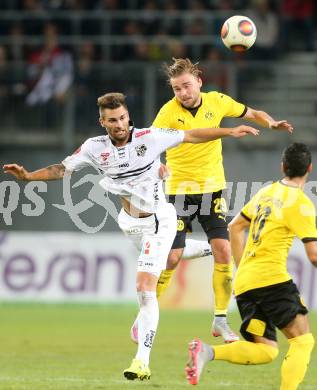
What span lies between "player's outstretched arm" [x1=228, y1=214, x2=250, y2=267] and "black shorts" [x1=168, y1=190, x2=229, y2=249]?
7.77 feet

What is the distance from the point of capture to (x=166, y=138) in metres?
10.3

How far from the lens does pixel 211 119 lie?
1148 cm

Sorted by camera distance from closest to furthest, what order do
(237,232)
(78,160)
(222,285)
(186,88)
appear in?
(237,232) < (78,160) < (186,88) < (222,285)

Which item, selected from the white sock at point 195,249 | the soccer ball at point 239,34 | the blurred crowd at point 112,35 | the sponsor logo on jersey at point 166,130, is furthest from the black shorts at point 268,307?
the blurred crowd at point 112,35

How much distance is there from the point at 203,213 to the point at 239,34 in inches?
75.3

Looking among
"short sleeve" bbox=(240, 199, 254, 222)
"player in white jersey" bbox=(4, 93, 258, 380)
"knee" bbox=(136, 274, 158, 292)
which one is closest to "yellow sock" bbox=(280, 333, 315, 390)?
"short sleeve" bbox=(240, 199, 254, 222)

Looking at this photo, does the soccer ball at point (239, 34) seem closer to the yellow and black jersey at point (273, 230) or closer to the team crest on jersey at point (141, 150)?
the team crest on jersey at point (141, 150)

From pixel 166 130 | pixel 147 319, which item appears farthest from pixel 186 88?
pixel 147 319

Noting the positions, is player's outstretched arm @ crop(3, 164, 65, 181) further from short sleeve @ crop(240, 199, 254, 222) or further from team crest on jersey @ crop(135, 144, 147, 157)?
short sleeve @ crop(240, 199, 254, 222)

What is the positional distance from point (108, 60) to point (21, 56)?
65.9 inches

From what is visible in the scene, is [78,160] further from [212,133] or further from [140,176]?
[212,133]

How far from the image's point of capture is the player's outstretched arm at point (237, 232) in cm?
907

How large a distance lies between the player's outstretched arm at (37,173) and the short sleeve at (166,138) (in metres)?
0.92

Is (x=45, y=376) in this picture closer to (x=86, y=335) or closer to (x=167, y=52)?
(x=86, y=335)
